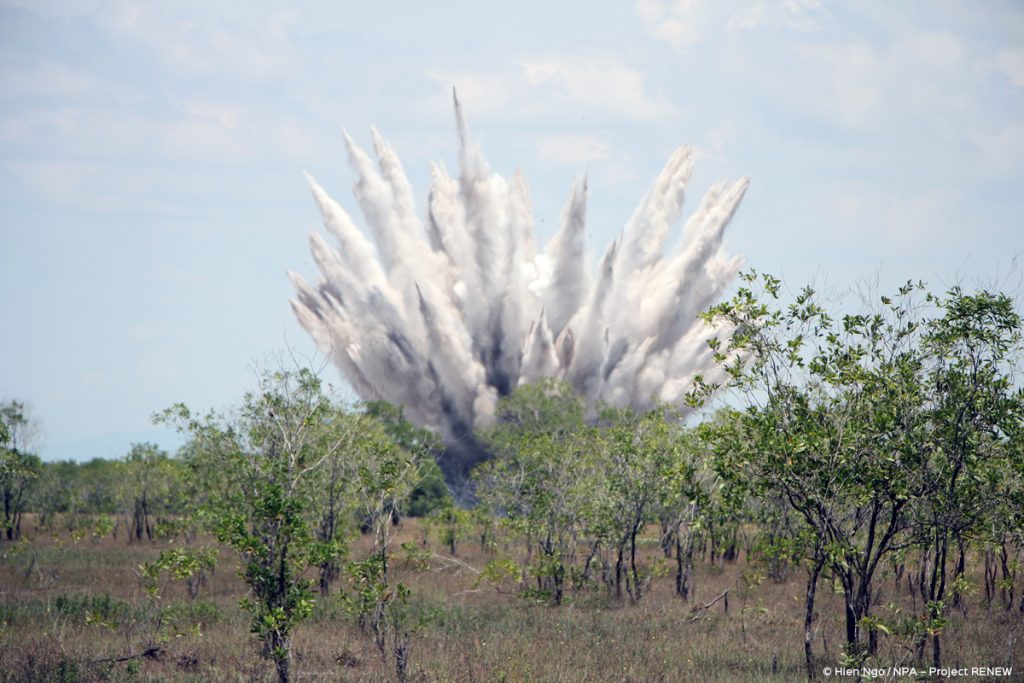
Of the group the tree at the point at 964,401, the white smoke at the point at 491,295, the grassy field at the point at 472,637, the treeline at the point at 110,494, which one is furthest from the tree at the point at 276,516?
the white smoke at the point at 491,295

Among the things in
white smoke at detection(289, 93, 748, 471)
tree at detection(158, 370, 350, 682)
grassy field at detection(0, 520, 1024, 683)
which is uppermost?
white smoke at detection(289, 93, 748, 471)

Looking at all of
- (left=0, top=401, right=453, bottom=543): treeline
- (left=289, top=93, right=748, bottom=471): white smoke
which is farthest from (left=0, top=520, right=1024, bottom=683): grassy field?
(left=289, top=93, right=748, bottom=471): white smoke

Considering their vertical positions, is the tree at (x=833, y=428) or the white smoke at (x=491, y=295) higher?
the white smoke at (x=491, y=295)

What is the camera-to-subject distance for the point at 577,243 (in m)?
63.7

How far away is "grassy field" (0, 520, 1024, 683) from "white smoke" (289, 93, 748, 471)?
3527 cm

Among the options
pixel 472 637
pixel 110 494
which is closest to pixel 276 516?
pixel 472 637

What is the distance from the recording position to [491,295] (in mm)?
64562

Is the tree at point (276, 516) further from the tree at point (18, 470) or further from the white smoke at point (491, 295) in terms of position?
the white smoke at point (491, 295)

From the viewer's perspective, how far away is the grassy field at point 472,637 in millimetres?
16438

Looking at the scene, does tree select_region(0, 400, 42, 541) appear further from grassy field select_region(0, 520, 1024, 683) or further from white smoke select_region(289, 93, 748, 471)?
white smoke select_region(289, 93, 748, 471)

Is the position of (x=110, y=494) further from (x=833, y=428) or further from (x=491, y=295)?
(x=833, y=428)

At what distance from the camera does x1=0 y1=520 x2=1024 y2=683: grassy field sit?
16438mm

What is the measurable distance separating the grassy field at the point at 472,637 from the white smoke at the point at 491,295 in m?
35.3

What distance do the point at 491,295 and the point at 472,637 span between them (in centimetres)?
4563
